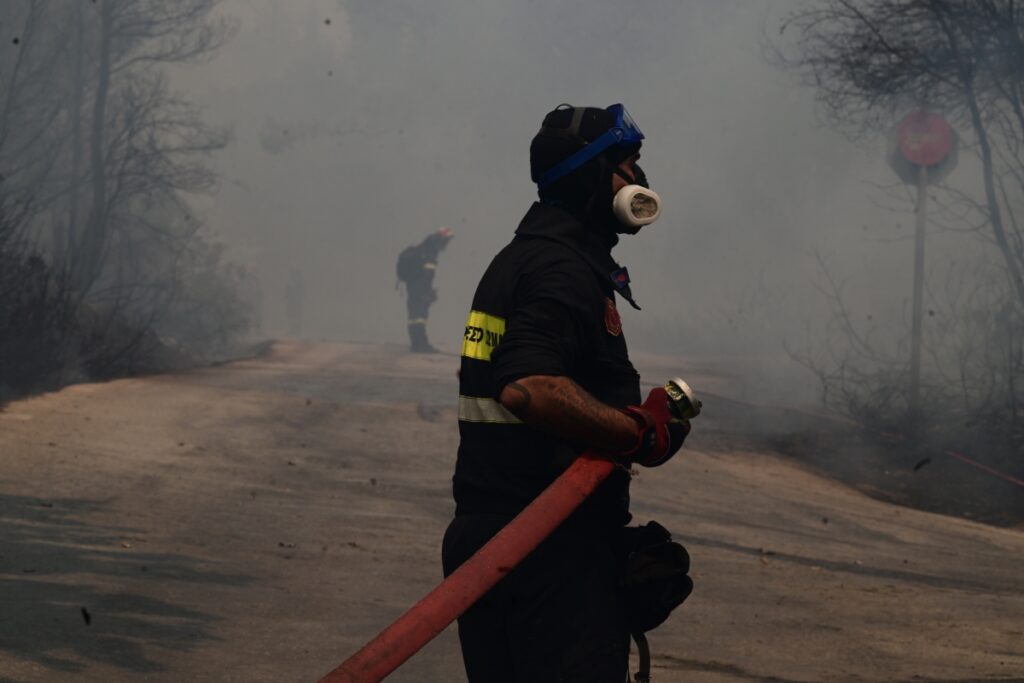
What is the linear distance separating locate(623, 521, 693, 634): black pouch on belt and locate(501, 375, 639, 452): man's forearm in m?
0.25

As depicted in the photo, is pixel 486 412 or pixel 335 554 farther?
pixel 335 554

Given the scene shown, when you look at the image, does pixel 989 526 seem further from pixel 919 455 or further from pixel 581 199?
pixel 581 199

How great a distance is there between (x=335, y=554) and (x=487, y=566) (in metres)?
4.48

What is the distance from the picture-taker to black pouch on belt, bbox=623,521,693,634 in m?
2.58

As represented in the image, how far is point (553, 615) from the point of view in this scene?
2500mm

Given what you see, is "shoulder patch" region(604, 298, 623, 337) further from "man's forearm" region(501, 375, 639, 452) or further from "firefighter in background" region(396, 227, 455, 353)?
"firefighter in background" region(396, 227, 455, 353)

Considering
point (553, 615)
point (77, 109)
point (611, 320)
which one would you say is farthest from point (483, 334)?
point (77, 109)

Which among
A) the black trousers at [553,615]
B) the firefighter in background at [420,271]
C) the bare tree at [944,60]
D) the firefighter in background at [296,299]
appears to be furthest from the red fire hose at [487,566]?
the firefighter in background at [296,299]

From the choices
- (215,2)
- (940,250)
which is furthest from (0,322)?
(940,250)

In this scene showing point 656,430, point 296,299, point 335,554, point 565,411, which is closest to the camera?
point 565,411

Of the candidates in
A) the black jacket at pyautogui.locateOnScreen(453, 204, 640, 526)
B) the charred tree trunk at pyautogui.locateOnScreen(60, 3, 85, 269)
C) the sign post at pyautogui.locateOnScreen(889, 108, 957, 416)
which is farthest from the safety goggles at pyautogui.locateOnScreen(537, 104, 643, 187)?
the charred tree trunk at pyautogui.locateOnScreen(60, 3, 85, 269)

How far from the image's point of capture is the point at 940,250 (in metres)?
26.8

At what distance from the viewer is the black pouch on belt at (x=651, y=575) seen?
2.58 m

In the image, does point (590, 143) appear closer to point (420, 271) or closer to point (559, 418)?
point (559, 418)
